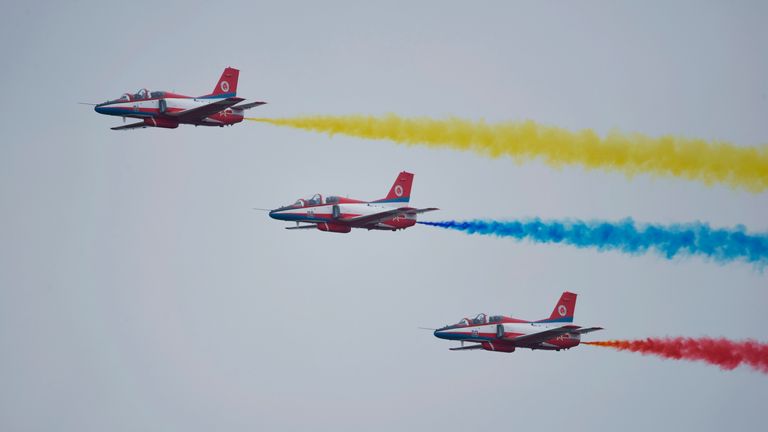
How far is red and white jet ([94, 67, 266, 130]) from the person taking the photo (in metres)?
104

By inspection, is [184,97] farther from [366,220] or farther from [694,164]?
[694,164]

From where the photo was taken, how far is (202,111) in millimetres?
103438

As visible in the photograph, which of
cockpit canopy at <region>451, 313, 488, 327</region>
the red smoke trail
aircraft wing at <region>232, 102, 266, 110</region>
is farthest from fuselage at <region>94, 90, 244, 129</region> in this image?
the red smoke trail

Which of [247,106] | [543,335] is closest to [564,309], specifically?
[543,335]

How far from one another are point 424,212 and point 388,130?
29.1 feet

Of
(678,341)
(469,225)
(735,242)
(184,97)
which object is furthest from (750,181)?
(184,97)

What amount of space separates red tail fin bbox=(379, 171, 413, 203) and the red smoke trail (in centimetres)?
1435

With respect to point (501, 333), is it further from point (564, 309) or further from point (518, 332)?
point (564, 309)

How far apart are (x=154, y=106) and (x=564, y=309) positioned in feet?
92.0

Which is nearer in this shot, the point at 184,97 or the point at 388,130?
the point at 184,97

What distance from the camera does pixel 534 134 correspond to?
368ft

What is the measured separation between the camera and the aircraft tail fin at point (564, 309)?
355 feet

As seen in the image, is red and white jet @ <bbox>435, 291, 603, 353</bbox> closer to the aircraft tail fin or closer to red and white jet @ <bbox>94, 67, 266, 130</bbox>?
the aircraft tail fin

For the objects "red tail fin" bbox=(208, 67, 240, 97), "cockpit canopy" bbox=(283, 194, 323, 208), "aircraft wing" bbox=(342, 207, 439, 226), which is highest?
"red tail fin" bbox=(208, 67, 240, 97)
